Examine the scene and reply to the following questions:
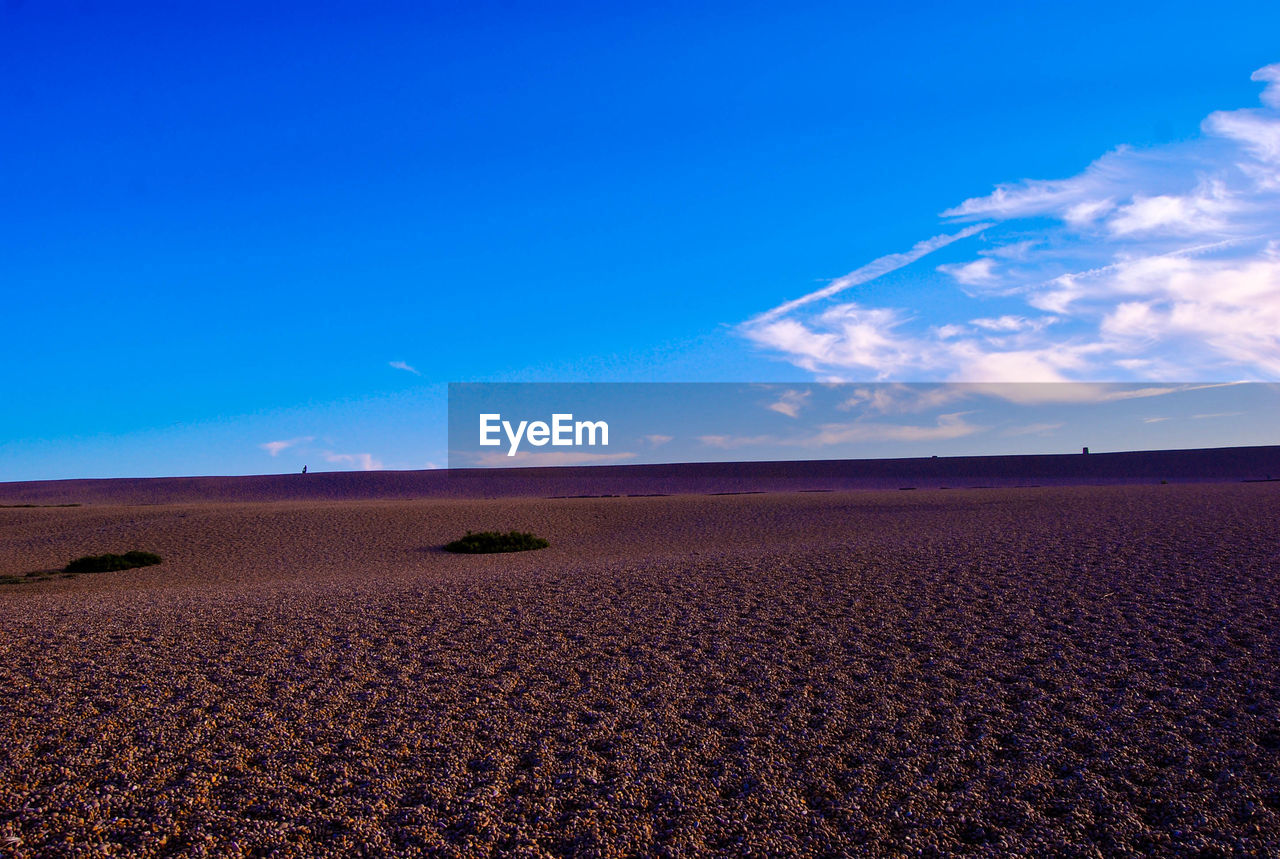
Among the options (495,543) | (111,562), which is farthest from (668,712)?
(111,562)

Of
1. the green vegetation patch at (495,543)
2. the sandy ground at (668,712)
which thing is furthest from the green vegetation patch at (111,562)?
the green vegetation patch at (495,543)

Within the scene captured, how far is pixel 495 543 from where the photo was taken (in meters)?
19.8

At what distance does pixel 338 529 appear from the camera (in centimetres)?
2408

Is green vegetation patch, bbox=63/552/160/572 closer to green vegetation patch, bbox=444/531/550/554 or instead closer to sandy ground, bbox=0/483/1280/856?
Result: sandy ground, bbox=0/483/1280/856

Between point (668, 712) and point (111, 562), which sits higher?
point (111, 562)

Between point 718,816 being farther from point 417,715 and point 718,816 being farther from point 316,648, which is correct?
point 316,648

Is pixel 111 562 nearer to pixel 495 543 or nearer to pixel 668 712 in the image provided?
pixel 495 543

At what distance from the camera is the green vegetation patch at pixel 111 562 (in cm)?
1734

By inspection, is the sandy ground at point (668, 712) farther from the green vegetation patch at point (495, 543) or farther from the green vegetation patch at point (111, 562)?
the green vegetation patch at point (495, 543)

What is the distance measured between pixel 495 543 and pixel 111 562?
8.50 metres

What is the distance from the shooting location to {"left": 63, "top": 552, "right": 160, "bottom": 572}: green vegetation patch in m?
17.3

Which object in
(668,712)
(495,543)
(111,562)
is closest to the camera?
(668,712)

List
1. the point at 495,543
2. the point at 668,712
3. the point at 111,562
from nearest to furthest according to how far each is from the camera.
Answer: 1. the point at 668,712
2. the point at 111,562
3. the point at 495,543

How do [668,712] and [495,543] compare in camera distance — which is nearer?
[668,712]
